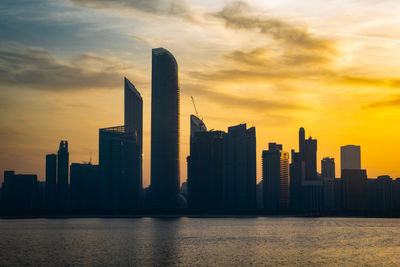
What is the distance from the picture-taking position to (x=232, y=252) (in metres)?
167

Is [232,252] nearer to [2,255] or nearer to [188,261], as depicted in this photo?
[188,261]

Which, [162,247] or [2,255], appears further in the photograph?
[162,247]

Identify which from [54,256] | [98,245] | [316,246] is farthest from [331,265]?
[98,245]

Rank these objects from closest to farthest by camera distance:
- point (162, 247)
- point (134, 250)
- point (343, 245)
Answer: point (134, 250) < point (162, 247) < point (343, 245)

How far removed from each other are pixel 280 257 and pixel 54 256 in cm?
5985

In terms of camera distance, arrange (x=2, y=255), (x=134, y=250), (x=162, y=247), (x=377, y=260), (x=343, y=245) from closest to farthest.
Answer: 1. (x=377, y=260)
2. (x=2, y=255)
3. (x=134, y=250)
4. (x=162, y=247)
5. (x=343, y=245)

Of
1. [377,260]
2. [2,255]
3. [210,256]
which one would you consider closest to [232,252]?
[210,256]

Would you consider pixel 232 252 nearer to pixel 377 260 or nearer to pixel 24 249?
pixel 377 260

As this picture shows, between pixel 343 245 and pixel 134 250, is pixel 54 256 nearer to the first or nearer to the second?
pixel 134 250

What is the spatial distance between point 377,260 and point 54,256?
83.8 m

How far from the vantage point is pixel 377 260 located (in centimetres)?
14850

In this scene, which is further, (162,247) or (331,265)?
(162,247)

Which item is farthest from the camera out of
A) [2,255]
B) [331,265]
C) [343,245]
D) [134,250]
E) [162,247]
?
[343,245]

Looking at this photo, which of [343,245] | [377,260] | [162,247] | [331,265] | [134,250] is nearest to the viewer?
[331,265]
